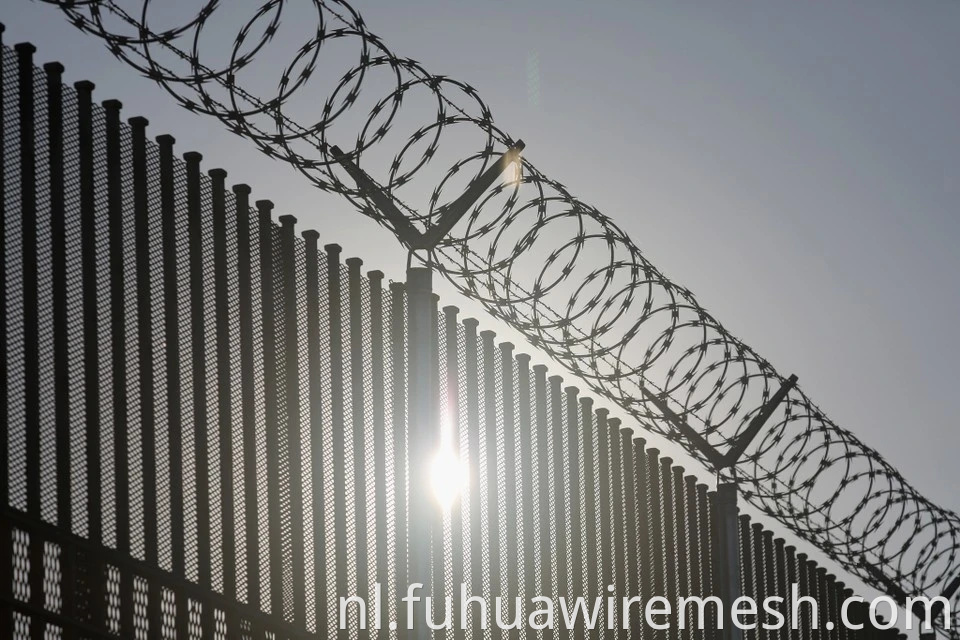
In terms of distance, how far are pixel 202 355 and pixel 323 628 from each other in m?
2.03

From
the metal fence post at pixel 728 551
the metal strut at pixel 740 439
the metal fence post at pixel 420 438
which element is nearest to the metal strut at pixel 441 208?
the metal fence post at pixel 420 438

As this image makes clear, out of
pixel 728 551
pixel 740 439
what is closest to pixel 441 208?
pixel 740 439

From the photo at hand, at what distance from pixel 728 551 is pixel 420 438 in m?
6.08

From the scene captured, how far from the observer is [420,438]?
10805mm

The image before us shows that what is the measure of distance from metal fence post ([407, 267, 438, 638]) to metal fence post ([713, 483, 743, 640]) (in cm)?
542

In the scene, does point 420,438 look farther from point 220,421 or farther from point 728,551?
point 728,551

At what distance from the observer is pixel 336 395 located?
10516 mm

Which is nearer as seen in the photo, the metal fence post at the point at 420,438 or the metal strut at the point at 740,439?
the metal fence post at the point at 420,438

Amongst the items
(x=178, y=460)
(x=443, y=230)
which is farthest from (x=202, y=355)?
(x=443, y=230)

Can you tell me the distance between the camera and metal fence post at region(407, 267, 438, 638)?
10.7 metres

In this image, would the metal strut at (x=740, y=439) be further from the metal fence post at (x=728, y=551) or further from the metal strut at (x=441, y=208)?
the metal strut at (x=441, y=208)

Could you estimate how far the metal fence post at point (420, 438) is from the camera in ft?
35.1

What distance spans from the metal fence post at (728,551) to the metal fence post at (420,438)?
5.42 metres

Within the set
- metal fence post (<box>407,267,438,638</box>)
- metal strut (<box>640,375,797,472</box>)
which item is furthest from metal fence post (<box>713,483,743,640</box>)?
metal fence post (<box>407,267,438,638</box>)
